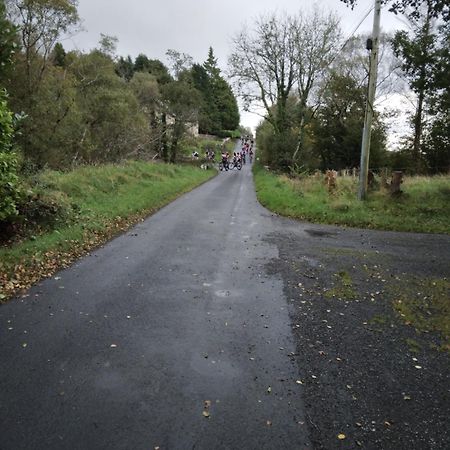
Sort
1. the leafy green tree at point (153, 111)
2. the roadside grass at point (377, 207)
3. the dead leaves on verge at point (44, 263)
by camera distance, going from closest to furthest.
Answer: the dead leaves on verge at point (44, 263) → the roadside grass at point (377, 207) → the leafy green tree at point (153, 111)

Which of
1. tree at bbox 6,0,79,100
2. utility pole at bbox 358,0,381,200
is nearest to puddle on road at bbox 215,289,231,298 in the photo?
utility pole at bbox 358,0,381,200

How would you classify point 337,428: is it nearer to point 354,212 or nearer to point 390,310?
point 390,310

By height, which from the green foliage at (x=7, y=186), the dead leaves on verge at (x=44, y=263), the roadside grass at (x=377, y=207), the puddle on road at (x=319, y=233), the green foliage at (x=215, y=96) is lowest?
the dead leaves on verge at (x=44, y=263)

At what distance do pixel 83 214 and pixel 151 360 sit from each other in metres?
7.67

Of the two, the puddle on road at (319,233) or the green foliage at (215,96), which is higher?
the green foliage at (215,96)

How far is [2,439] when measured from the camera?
3092 mm

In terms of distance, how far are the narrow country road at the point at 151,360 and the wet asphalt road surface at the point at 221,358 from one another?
2 cm

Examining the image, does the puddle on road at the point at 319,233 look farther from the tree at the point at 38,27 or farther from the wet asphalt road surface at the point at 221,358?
the tree at the point at 38,27

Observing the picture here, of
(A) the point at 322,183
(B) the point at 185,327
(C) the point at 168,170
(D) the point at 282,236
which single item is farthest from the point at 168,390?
(C) the point at 168,170

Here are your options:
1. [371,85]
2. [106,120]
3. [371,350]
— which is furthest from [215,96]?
[371,350]

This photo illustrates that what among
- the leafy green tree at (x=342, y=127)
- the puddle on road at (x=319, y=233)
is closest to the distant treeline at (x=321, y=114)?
the leafy green tree at (x=342, y=127)

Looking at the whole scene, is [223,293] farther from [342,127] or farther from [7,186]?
[342,127]

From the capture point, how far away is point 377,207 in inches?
533

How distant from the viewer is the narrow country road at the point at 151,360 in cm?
324
